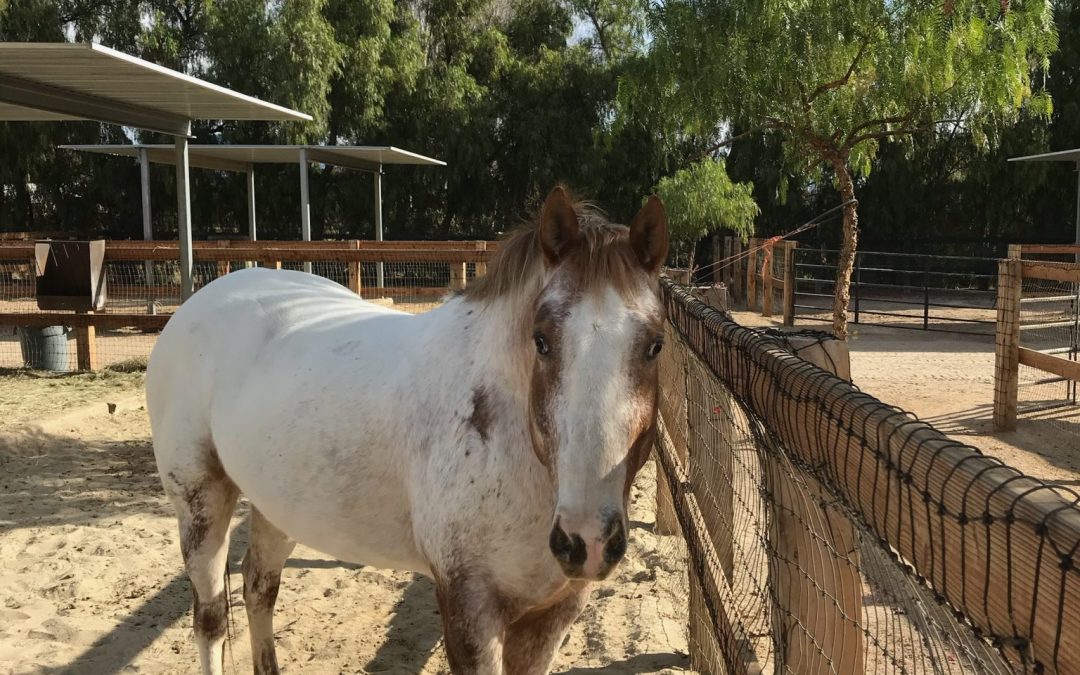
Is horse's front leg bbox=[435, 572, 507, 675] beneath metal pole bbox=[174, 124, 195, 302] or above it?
beneath

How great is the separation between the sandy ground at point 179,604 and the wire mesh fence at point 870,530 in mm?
980

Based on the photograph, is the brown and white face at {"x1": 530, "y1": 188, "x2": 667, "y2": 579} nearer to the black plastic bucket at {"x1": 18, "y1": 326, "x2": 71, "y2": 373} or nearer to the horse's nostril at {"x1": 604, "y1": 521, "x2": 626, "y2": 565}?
the horse's nostril at {"x1": 604, "y1": 521, "x2": 626, "y2": 565}

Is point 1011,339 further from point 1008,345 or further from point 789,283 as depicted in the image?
point 789,283

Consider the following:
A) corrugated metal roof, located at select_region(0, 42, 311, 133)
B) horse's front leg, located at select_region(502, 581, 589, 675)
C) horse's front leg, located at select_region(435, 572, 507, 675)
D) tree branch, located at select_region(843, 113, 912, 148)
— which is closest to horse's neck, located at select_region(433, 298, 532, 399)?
horse's front leg, located at select_region(435, 572, 507, 675)

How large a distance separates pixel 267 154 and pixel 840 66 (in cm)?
1089

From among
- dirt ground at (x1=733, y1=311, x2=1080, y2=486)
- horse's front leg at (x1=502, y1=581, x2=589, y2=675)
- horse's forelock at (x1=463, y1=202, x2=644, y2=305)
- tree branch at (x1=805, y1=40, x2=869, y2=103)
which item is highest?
tree branch at (x1=805, y1=40, x2=869, y2=103)

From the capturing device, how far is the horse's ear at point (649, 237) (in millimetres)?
1784

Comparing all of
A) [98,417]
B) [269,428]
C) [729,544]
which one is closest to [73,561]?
[269,428]

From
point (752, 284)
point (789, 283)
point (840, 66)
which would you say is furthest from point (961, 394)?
point (752, 284)

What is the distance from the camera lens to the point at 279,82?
62.0 ft

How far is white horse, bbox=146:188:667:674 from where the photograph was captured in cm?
158

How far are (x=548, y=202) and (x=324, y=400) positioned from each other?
3.43ft

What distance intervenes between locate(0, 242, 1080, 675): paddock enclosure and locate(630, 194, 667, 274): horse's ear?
249 mm

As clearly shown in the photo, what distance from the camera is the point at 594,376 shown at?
1551 millimetres
